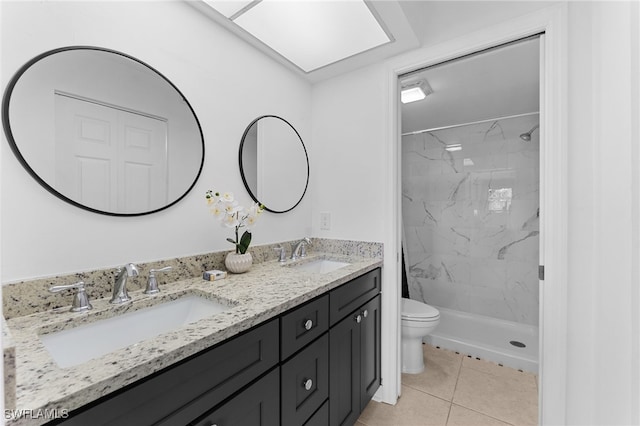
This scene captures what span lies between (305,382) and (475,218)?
2.65 metres

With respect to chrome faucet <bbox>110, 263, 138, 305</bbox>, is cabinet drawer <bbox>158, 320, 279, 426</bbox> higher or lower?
lower

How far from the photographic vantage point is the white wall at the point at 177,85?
93 centimetres

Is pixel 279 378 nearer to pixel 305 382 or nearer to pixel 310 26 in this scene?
pixel 305 382

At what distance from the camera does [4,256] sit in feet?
2.91

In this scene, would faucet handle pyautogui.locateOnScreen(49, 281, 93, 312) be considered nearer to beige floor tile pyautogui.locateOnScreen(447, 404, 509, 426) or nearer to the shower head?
beige floor tile pyautogui.locateOnScreen(447, 404, 509, 426)

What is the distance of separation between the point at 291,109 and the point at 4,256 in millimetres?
1639

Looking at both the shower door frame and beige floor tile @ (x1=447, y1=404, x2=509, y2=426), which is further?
beige floor tile @ (x1=447, y1=404, x2=509, y2=426)

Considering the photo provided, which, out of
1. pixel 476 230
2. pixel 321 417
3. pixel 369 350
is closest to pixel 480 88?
pixel 476 230

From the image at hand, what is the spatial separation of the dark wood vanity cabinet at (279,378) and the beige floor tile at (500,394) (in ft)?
2.16

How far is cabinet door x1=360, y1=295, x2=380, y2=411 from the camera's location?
63.0 inches

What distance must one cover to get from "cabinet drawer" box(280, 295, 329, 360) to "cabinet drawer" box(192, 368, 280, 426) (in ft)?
0.32

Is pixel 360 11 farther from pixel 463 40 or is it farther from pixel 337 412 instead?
pixel 337 412

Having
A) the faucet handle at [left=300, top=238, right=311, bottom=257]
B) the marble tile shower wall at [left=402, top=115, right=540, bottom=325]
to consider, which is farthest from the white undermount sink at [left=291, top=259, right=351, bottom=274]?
the marble tile shower wall at [left=402, top=115, right=540, bottom=325]

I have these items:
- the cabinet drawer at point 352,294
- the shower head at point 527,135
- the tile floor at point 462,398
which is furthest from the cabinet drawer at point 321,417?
the shower head at point 527,135
